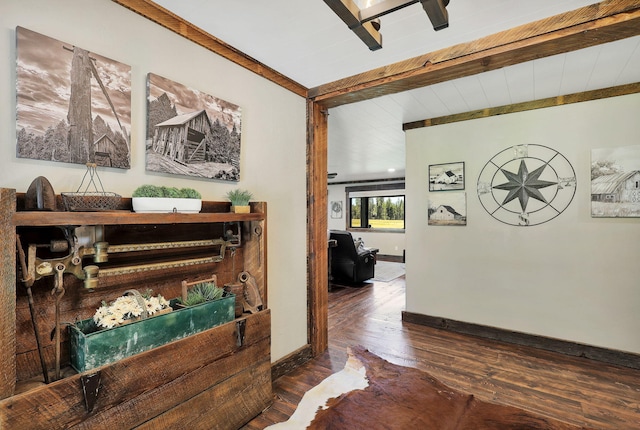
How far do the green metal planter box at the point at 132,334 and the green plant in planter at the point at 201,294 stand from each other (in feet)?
0.14

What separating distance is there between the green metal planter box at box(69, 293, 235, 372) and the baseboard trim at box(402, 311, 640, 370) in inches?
108

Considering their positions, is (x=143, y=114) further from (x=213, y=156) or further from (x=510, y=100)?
(x=510, y=100)

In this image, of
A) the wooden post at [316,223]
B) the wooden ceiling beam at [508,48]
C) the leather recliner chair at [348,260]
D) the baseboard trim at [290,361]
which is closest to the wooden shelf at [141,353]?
the baseboard trim at [290,361]

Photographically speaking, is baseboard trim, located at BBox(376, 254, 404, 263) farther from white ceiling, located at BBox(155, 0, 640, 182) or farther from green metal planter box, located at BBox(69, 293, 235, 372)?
green metal planter box, located at BBox(69, 293, 235, 372)

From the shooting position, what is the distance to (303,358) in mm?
2750

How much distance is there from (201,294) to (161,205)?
23.3 inches

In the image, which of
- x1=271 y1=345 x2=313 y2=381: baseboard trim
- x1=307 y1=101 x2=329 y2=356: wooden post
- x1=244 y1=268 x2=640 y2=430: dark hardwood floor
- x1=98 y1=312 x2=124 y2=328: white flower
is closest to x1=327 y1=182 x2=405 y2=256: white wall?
x1=244 y1=268 x2=640 y2=430: dark hardwood floor

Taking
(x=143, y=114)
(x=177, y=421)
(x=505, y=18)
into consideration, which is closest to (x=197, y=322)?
(x=177, y=421)

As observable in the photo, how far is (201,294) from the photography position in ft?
6.11

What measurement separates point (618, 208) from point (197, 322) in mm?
3566

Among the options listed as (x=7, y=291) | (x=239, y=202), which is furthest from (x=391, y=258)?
(x=7, y=291)

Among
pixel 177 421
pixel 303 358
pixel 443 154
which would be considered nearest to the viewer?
pixel 177 421

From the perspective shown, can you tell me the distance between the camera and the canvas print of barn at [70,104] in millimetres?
1292

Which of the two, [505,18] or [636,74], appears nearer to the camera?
[505,18]
